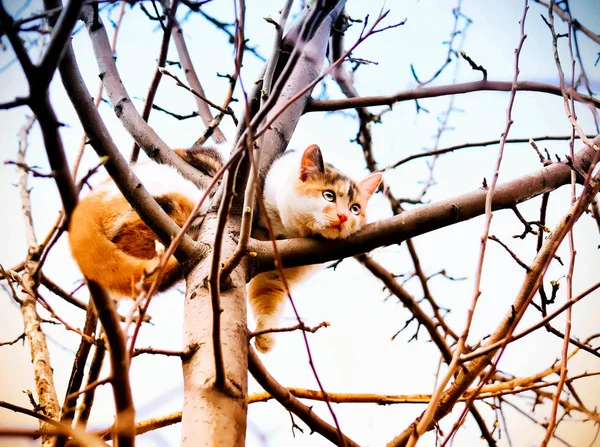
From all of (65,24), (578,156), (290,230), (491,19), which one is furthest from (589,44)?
(65,24)

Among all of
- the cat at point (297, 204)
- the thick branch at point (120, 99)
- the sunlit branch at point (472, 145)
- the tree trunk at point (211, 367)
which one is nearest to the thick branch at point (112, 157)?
the tree trunk at point (211, 367)

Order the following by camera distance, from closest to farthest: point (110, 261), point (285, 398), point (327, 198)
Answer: point (285, 398), point (110, 261), point (327, 198)

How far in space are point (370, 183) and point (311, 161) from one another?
42 centimetres

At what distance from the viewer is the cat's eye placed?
2.72 meters

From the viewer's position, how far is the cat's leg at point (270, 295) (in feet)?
9.42

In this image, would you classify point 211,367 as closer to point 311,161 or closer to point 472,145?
point 311,161

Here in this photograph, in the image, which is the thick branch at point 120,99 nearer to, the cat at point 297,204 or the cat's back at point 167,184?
the cat's back at point 167,184

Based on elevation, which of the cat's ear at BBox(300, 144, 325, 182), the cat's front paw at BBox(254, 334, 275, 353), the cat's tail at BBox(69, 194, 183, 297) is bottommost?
the cat's front paw at BBox(254, 334, 275, 353)

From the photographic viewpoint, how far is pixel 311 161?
2816mm

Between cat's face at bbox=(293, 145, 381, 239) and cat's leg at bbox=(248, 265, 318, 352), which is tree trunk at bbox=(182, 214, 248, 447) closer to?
cat's face at bbox=(293, 145, 381, 239)

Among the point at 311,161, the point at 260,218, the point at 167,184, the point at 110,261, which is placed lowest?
the point at 110,261

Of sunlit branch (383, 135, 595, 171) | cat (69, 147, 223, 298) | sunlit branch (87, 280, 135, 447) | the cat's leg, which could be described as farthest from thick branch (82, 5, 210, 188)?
sunlit branch (87, 280, 135, 447)

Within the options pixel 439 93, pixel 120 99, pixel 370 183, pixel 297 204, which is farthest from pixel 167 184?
pixel 439 93

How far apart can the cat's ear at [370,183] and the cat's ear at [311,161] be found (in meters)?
0.30
